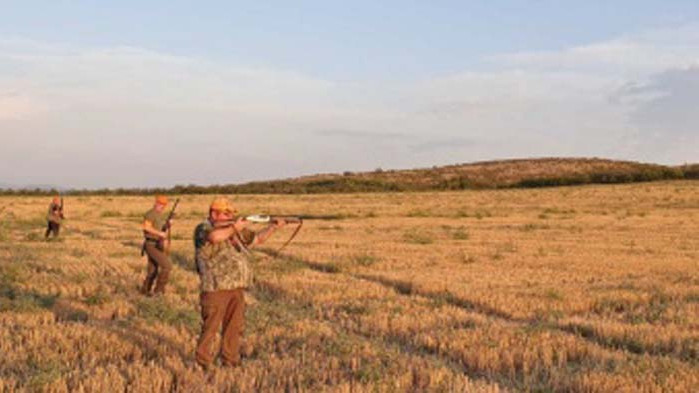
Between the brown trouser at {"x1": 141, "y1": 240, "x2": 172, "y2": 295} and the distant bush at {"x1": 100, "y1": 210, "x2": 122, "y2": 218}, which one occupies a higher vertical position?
the brown trouser at {"x1": 141, "y1": 240, "x2": 172, "y2": 295}

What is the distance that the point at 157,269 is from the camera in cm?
1459

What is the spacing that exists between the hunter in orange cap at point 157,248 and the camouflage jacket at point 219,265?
5.70 metres

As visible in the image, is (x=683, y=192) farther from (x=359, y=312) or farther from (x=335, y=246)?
(x=359, y=312)

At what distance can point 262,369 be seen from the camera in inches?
323

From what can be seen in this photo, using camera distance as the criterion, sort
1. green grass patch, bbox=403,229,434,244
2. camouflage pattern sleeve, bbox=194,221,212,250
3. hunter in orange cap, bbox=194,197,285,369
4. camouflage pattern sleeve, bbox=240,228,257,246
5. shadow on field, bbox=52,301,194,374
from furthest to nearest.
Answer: green grass patch, bbox=403,229,434,244 < shadow on field, bbox=52,301,194,374 < camouflage pattern sleeve, bbox=240,228,257,246 < camouflage pattern sleeve, bbox=194,221,212,250 < hunter in orange cap, bbox=194,197,285,369

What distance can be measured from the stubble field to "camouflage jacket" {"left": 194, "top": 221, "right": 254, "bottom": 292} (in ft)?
2.91

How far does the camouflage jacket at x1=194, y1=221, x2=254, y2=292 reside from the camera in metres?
8.62

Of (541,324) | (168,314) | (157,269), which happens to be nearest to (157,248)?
(157,269)

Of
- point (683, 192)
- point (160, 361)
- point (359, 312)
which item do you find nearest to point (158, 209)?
point (359, 312)

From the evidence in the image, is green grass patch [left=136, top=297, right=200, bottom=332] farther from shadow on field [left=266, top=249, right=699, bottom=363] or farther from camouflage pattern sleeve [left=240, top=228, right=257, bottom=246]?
shadow on field [left=266, top=249, right=699, bottom=363]

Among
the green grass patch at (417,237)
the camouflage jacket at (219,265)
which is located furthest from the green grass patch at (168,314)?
the green grass patch at (417,237)

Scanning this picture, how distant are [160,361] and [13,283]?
775 centimetres

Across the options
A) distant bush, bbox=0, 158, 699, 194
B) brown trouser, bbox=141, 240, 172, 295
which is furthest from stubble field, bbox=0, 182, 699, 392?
distant bush, bbox=0, 158, 699, 194

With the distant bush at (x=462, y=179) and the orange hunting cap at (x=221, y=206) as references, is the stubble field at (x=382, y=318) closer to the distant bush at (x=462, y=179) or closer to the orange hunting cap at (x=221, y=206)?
the orange hunting cap at (x=221, y=206)
